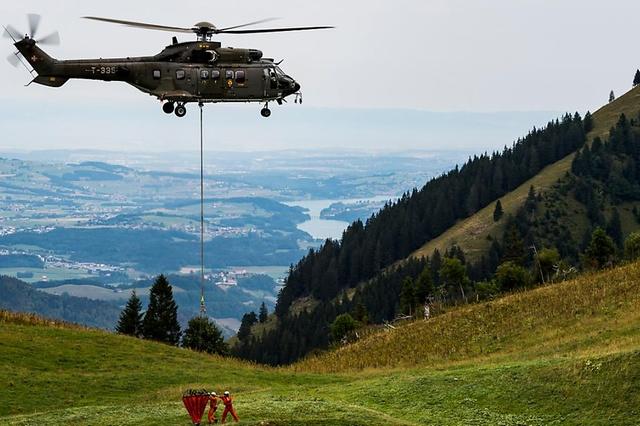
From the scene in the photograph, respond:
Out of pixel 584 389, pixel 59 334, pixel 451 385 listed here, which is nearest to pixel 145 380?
pixel 59 334

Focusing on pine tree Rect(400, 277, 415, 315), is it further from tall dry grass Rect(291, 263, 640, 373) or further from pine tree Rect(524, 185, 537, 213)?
pine tree Rect(524, 185, 537, 213)

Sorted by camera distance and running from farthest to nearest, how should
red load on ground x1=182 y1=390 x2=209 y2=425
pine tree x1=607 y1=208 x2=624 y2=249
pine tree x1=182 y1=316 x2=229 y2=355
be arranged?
pine tree x1=607 y1=208 x2=624 y2=249 < pine tree x1=182 y1=316 x2=229 y2=355 < red load on ground x1=182 y1=390 x2=209 y2=425

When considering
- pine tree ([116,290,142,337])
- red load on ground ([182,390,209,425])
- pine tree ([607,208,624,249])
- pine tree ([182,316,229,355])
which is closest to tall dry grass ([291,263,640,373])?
pine tree ([182,316,229,355])

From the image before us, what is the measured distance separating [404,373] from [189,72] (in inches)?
779

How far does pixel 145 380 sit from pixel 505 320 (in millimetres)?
24612

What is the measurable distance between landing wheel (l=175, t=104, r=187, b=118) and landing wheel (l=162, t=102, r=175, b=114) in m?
0.30

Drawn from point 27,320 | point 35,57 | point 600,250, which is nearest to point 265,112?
point 35,57

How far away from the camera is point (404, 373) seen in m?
51.0

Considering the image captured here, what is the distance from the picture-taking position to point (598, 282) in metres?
65.3

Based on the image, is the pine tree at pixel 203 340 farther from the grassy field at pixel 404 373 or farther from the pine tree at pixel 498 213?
the pine tree at pixel 498 213

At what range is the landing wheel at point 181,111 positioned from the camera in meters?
41.4

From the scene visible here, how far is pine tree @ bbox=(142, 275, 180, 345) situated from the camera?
9244 cm

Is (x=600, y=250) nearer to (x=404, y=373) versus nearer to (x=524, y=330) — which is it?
(x=524, y=330)

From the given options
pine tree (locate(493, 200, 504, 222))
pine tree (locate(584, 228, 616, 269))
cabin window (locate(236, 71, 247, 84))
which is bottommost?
pine tree (locate(584, 228, 616, 269))
